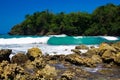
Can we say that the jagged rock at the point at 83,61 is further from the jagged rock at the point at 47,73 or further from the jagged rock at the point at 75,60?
the jagged rock at the point at 47,73

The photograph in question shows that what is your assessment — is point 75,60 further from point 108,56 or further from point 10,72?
point 10,72

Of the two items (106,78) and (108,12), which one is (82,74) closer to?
(106,78)

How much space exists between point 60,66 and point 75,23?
258ft

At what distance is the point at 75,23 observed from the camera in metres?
95.6

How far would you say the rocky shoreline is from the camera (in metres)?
13.1

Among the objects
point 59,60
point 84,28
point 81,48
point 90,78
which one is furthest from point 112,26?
point 90,78

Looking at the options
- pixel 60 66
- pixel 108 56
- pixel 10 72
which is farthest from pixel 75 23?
pixel 10 72

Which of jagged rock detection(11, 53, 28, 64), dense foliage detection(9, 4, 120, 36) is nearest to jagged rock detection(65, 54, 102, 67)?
jagged rock detection(11, 53, 28, 64)

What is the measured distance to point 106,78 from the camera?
14000 millimetres

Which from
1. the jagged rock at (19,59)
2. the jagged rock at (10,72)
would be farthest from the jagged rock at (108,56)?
the jagged rock at (10,72)

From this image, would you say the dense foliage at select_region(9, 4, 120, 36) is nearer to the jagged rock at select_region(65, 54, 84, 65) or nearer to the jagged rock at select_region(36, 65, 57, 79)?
the jagged rock at select_region(65, 54, 84, 65)

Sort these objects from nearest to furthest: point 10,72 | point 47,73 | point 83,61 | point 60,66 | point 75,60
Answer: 1. point 10,72
2. point 47,73
3. point 60,66
4. point 83,61
5. point 75,60

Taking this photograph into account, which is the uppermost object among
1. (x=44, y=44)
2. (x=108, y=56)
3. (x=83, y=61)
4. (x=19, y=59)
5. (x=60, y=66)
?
(x=44, y=44)

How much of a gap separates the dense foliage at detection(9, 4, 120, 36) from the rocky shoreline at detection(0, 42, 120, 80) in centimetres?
6376
